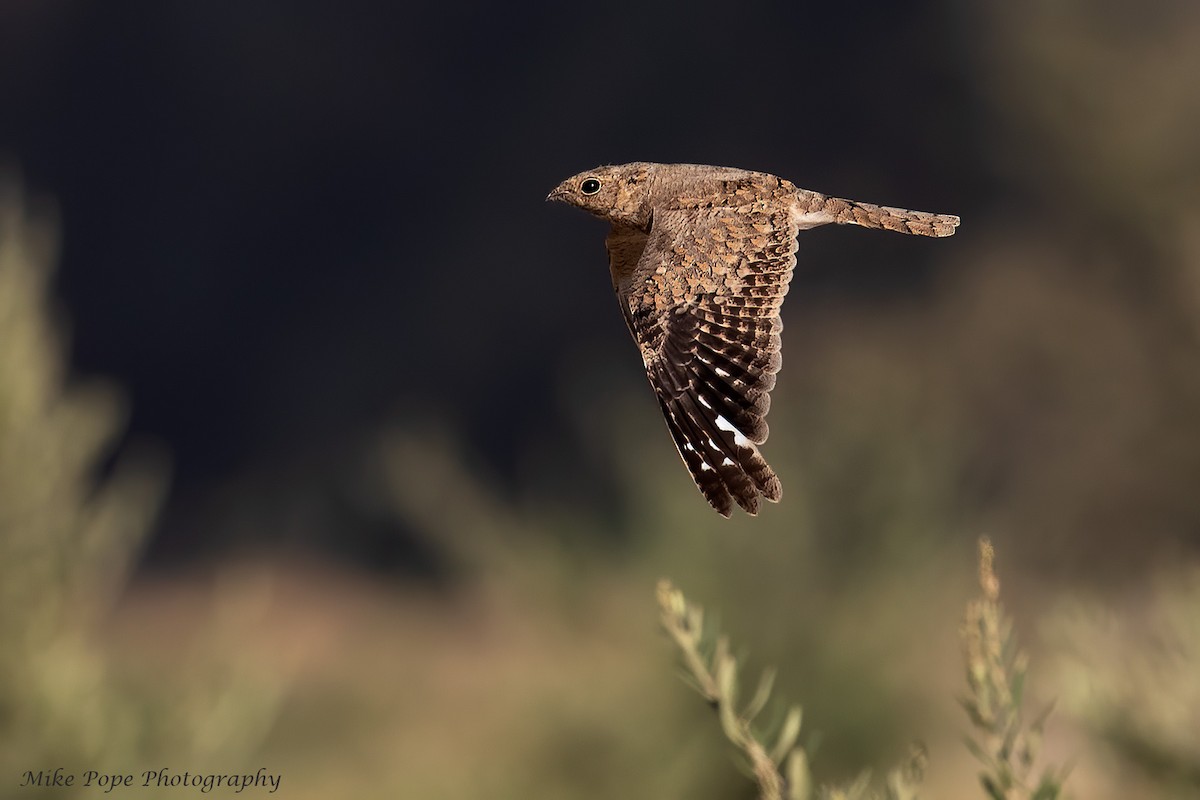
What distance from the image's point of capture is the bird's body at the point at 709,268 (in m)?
0.97

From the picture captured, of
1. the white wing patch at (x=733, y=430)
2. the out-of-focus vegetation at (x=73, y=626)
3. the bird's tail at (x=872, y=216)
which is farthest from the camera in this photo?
the out-of-focus vegetation at (x=73, y=626)

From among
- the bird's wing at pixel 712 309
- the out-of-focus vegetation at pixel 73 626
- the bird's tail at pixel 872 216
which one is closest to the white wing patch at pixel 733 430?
the bird's wing at pixel 712 309

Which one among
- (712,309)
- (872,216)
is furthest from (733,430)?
(872,216)

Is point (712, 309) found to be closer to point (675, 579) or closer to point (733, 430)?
point (733, 430)

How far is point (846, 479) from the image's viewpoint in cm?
282

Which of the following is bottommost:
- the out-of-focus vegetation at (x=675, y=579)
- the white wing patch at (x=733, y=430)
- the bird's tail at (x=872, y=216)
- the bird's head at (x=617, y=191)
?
the out-of-focus vegetation at (x=675, y=579)

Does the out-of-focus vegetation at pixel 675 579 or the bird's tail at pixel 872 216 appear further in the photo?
the out-of-focus vegetation at pixel 675 579

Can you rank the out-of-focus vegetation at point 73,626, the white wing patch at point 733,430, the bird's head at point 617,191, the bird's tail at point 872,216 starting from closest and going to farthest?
the white wing patch at point 733,430
the bird's tail at point 872,216
the bird's head at point 617,191
the out-of-focus vegetation at point 73,626

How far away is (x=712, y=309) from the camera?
1058 mm

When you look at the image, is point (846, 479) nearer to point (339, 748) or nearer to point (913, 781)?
point (339, 748)

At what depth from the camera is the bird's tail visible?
3.41 feet

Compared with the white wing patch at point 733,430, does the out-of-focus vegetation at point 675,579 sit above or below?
below

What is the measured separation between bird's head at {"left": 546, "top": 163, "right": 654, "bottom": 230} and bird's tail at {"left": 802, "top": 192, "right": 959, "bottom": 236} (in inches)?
5.7

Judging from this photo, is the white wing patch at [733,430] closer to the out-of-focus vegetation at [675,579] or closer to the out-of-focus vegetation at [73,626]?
the out-of-focus vegetation at [675,579]
